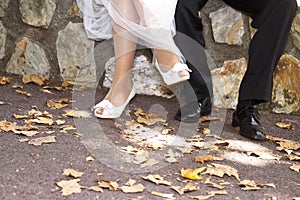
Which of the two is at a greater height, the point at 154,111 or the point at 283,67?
the point at 283,67

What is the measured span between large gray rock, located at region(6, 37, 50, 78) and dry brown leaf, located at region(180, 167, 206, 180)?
1338 mm

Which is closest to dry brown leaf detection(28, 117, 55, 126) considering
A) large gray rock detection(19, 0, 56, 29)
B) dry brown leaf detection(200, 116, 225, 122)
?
dry brown leaf detection(200, 116, 225, 122)

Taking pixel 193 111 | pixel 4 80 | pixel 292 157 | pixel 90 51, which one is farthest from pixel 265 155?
pixel 4 80

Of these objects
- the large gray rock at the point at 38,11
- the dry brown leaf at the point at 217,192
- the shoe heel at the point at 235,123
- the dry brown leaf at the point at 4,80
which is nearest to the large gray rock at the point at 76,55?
the large gray rock at the point at 38,11

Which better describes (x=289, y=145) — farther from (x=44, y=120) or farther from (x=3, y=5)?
(x=3, y=5)

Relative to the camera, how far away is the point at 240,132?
228 cm

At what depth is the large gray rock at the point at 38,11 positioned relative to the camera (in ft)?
9.30

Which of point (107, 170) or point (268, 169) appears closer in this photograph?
point (107, 170)

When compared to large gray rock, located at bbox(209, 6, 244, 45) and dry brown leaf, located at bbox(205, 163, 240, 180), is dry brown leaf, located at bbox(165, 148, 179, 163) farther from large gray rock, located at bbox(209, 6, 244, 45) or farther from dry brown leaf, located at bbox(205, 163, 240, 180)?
large gray rock, located at bbox(209, 6, 244, 45)

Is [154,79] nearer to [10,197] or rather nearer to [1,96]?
[1,96]

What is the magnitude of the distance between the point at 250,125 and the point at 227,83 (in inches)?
18.8

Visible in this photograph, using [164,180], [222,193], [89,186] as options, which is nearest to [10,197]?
[89,186]

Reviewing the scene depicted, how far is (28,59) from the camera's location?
9.52 feet

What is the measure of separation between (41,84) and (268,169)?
137 cm
